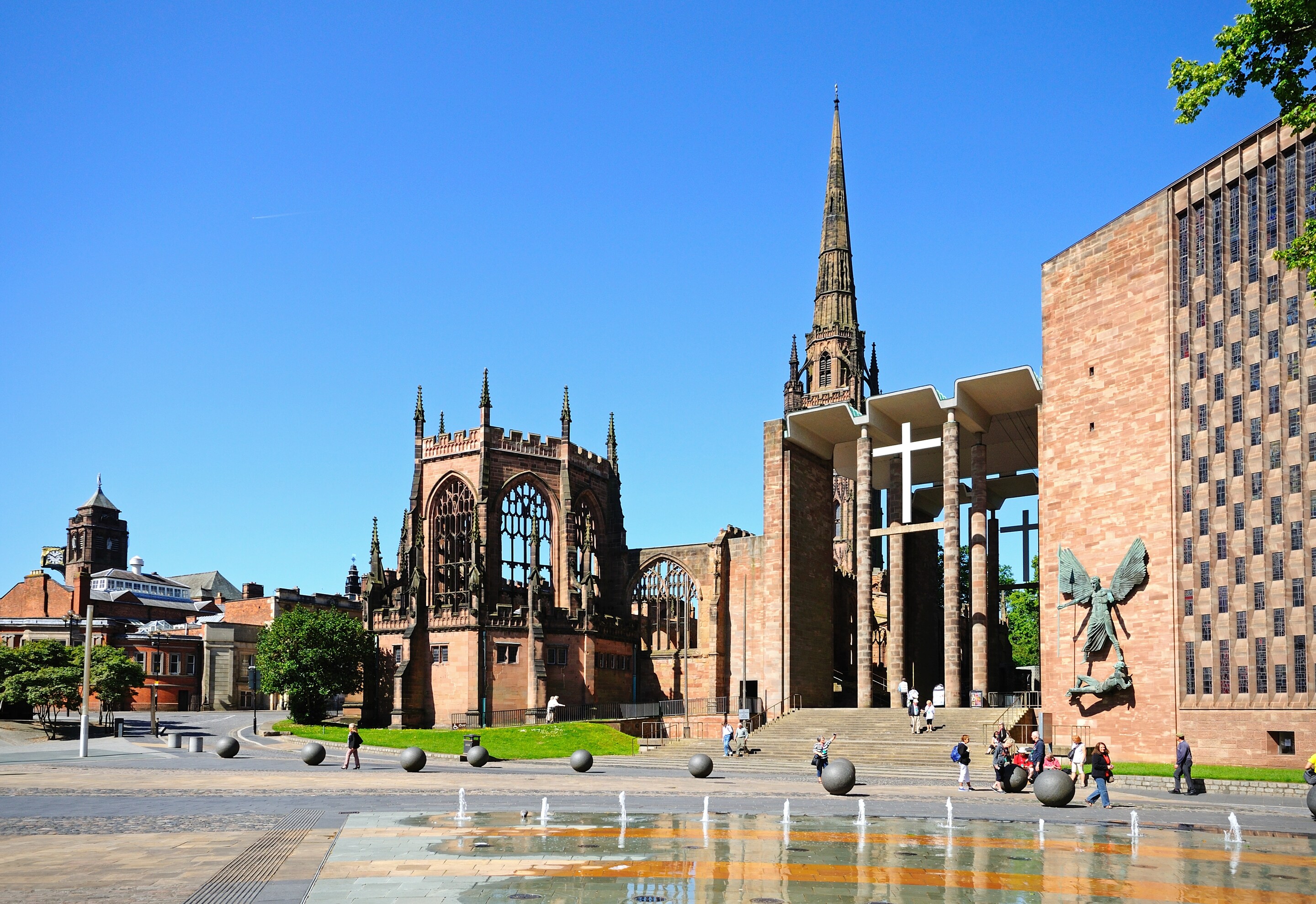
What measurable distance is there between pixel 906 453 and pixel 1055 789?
30.2 m

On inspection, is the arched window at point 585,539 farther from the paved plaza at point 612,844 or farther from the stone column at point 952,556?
the paved plaza at point 612,844

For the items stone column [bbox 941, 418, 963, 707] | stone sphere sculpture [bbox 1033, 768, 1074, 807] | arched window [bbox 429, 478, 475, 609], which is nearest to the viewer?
stone sphere sculpture [bbox 1033, 768, 1074, 807]

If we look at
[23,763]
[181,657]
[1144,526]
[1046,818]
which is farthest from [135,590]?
[1046,818]

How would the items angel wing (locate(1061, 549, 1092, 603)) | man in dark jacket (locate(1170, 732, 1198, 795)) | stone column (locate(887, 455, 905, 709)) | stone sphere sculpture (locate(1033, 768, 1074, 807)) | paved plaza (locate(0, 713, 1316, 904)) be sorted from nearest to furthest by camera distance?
paved plaza (locate(0, 713, 1316, 904))
stone sphere sculpture (locate(1033, 768, 1074, 807))
man in dark jacket (locate(1170, 732, 1198, 795))
angel wing (locate(1061, 549, 1092, 603))
stone column (locate(887, 455, 905, 709))

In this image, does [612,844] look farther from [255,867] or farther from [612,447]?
[612,447]

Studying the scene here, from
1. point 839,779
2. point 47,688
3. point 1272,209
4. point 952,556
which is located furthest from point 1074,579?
point 47,688

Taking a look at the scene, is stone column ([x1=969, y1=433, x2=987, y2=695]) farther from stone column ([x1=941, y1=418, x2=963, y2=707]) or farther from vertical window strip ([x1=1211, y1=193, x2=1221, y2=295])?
vertical window strip ([x1=1211, y1=193, x2=1221, y2=295])

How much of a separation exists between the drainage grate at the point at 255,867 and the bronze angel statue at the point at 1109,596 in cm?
2890

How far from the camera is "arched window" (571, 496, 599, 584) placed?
66.2 m

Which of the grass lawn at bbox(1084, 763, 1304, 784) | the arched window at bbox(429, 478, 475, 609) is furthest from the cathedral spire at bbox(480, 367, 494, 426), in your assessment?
the grass lawn at bbox(1084, 763, 1304, 784)

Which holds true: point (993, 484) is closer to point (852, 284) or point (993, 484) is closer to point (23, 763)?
point (852, 284)

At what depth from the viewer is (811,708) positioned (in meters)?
52.4

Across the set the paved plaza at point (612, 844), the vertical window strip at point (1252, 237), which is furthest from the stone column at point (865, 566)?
the paved plaza at point (612, 844)

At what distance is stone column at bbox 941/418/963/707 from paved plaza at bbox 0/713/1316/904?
19.7m
